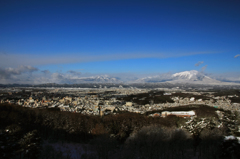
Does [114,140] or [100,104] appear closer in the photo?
[114,140]

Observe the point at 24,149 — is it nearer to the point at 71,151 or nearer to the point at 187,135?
the point at 71,151

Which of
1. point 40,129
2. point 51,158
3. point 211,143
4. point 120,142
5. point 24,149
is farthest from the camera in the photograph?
point 40,129

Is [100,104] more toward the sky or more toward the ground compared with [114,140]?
more toward the ground

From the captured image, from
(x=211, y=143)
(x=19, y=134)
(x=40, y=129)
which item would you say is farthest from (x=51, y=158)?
(x=211, y=143)

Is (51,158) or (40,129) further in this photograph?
(40,129)

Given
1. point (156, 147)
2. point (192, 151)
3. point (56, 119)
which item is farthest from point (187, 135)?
point (56, 119)

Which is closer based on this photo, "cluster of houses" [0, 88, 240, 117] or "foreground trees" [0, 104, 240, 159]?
"foreground trees" [0, 104, 240, 159]

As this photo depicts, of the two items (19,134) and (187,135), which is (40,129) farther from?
(187,135)

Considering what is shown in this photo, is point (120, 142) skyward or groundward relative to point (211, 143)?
groundward

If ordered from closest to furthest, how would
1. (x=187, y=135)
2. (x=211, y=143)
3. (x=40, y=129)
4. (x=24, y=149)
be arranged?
(x=24, y=149), (x=211, y=143), (x=187, y=135), (x=40, y=129)

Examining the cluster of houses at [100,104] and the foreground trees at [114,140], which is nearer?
the foreground trees at [114,140]

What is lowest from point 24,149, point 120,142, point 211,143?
point 120,142
